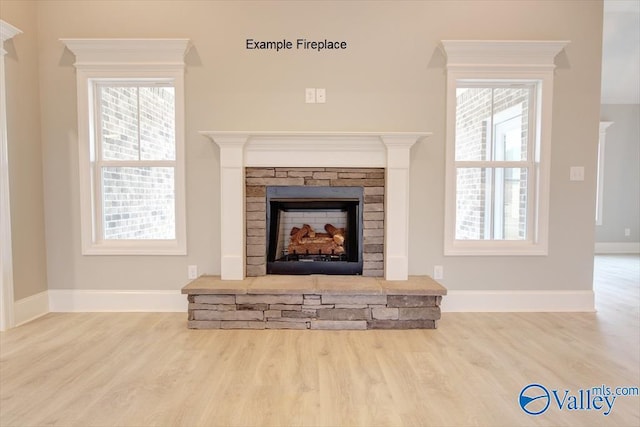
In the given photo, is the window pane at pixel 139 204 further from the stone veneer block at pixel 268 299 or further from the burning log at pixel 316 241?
the burning log at pixel 316 241

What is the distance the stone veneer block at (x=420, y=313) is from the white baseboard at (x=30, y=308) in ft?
9.81

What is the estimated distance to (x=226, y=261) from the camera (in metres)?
2.97

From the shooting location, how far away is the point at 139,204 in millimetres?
3248

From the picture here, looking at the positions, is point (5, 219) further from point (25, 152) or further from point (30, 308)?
point (30, 308)

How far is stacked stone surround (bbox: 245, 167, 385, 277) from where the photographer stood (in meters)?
3.04

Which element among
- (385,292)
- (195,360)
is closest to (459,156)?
(385,292)

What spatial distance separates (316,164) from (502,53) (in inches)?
72.4

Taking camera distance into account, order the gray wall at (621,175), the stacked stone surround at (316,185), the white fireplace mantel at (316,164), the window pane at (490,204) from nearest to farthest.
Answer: the white fireplace mantel at (316,164) < the stacked stone surround at (316,185) < the window pane at (490,204) < the gray wall at (621,175)

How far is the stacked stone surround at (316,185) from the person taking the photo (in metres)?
3.04

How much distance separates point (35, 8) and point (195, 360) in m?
3.17

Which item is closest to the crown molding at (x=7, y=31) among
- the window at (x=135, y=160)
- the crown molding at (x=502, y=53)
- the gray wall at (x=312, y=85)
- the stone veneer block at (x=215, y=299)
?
the gray wall at (x=312, y=85)

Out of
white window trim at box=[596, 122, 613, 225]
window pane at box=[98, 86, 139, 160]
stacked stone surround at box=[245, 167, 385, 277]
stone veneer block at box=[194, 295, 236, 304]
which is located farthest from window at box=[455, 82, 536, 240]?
white window trim at box=[596, 122, 613, 225]

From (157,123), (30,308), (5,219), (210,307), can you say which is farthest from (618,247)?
(5,219)

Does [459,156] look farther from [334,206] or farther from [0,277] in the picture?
[0,277]
